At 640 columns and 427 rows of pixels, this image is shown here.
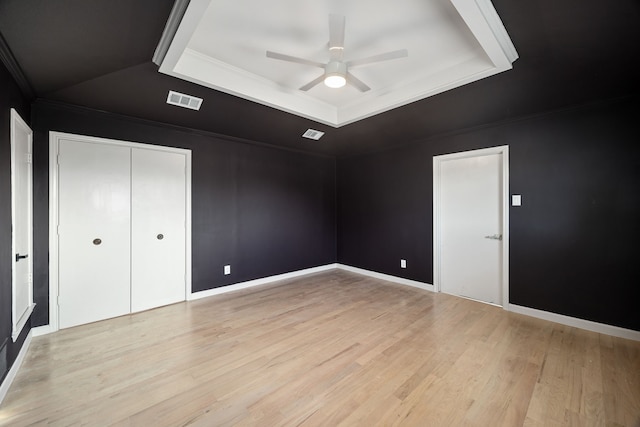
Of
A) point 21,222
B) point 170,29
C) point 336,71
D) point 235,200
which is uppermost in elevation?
point 170,29

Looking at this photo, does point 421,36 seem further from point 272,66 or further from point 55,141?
point 55,141

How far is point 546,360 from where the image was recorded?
7.45ft

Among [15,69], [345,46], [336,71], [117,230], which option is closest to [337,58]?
[336,71]

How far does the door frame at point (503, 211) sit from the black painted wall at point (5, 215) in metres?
4.70

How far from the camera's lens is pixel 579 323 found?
9.48 ft

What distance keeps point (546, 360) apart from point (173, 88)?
4.45 meters

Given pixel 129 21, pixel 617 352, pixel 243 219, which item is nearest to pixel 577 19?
pixel 617 352

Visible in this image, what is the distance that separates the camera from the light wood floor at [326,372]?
1688 millimetres

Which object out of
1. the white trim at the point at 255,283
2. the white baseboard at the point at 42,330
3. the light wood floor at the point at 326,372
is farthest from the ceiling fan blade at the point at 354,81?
the white baseboard at the point at 42,330

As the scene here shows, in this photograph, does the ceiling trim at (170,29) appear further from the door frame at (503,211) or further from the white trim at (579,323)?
the white trim at (579,323)

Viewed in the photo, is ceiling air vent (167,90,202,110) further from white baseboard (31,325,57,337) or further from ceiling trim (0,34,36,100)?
white baseboard (31,325,57,337)

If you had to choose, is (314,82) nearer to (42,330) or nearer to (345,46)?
(345,46)

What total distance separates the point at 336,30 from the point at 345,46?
581 mm

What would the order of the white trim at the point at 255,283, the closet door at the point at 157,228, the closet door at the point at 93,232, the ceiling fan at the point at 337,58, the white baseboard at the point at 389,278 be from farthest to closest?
the white baseboard at the point at 389,278 < the white trim at the point at 255,283 < the closet door at the point at 157,228 < the closet door at the point at 93,232 < the ceiling fan at the point at 337,58
